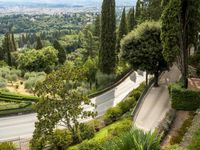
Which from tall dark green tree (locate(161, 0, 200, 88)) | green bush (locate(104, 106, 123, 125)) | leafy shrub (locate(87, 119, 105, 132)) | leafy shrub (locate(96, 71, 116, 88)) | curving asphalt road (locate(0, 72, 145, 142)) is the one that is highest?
tall dark green tree (locate(161, 0, 200, 88))

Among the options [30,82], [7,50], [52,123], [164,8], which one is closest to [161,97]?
[164,8]

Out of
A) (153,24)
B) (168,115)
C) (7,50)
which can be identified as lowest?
(7,50)

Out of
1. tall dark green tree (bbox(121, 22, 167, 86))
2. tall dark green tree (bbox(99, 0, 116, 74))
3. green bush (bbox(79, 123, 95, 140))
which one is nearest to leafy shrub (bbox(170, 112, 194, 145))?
green bush (bbox(79, 123, 95, 140))

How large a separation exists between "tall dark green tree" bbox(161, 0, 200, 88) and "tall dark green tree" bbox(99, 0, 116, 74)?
2049cm

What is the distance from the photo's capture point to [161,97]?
31.8 meters

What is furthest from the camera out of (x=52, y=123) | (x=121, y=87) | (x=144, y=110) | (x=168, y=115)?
(x=121, y=87)

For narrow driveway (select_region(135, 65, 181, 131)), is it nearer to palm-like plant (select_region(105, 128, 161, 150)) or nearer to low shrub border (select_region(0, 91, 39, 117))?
palm-like plant (select_region(105, 128, 161, 150))

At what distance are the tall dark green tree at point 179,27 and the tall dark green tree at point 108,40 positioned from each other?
20489 mm

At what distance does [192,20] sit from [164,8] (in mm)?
2083

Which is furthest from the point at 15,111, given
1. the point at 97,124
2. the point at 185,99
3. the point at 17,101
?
the point at 185,99

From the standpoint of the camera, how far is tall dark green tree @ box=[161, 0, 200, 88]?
81.1 ft

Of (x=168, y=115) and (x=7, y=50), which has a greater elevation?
(x=168, y=115)

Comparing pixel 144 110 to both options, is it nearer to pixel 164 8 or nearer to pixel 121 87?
pixel 164 8

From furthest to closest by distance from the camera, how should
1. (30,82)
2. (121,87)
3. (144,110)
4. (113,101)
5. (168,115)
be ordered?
1. (30,82)
2. (121,87)
3. (113,101)
4. (144,110)
5. (168,115)
